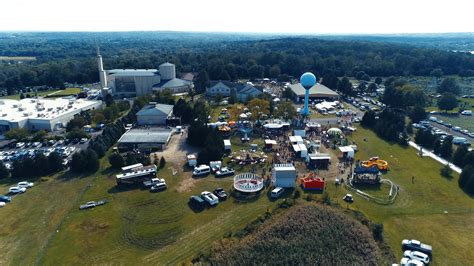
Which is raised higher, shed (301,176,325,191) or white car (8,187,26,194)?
shed (301,176,325,191)

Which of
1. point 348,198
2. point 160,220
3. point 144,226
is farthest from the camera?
point 348,198

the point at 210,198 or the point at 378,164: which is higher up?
the point at 378,164

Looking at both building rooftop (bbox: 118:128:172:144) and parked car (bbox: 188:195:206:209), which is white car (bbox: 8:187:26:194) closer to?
building rooftop (bbox: 118:128:172:144)

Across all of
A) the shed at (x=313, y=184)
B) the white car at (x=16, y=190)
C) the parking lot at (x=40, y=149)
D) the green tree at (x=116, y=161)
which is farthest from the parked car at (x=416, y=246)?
the parking lot at (x=40, y=149)

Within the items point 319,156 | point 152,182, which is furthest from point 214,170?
point 319,156

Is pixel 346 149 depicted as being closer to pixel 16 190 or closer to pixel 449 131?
pixel 449 131

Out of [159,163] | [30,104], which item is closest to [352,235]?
[159,163]

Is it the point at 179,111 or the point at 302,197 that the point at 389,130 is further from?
the point at 179,111

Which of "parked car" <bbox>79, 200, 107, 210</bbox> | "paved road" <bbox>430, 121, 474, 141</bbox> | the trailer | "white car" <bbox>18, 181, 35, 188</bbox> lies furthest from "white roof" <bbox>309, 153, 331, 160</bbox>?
"white car" <bbox>18, 181, 35, 188</bbox>
